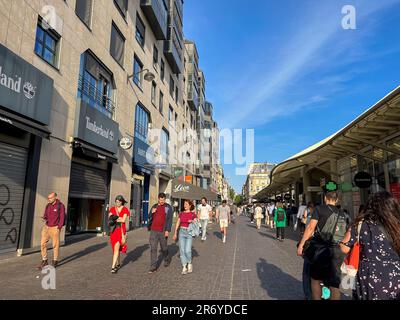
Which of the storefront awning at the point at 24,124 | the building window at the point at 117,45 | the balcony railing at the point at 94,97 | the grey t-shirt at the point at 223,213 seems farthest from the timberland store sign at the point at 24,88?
the grey t-shirt at the point at 223,213

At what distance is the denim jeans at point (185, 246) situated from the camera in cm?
719

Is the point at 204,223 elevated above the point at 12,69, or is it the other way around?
the point at 12,69

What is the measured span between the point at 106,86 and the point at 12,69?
7.72 m

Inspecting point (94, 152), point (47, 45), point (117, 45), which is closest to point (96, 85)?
point (117, 45)

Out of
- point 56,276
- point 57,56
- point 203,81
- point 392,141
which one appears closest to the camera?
point 56,276

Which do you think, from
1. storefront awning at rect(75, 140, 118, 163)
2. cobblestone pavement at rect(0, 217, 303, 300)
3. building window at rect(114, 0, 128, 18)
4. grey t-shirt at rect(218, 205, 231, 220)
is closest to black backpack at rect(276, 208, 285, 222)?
grey t-shirt at rect(218, 205, 231, 220)

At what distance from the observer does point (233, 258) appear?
9195mm

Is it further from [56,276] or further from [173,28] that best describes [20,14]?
[173,28]

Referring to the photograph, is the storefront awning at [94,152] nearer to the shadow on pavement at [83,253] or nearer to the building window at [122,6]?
the shadow on pavement at [83,253]

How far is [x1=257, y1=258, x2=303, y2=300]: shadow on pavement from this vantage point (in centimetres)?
525

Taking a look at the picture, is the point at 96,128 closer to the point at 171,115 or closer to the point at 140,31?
the point at 140,31

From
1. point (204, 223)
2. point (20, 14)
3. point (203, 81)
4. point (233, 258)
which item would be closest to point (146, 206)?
point (204, 223)

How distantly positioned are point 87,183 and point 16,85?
5.98 meters

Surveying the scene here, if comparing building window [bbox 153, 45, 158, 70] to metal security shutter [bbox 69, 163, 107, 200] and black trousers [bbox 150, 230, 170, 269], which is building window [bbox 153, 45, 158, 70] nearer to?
metal security shutter [bbox 69, 163, 107, 200]
